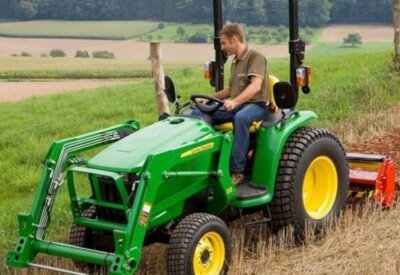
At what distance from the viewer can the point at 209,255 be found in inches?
196

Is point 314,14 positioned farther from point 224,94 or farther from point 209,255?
point 209,255

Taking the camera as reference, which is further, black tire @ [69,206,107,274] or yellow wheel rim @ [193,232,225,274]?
black tire @ [69,206,107,274]

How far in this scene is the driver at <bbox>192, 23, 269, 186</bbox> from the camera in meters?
5.43

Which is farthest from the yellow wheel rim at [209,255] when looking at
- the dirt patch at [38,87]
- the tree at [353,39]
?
the tree at [353,39]

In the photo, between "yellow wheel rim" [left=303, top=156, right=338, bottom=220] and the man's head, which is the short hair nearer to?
the man's head

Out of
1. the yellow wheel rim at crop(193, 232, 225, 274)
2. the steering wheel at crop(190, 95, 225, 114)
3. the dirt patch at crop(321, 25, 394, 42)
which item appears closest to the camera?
the yellow wheel rim at crop(193, 232, 225, 274)

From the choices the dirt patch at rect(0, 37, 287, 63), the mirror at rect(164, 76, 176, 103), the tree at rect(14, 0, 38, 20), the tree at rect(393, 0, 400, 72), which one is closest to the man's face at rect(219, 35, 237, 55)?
the mirror at rect(164, 76, 176, 103)

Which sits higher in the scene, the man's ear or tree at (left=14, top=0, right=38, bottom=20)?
the man's ear

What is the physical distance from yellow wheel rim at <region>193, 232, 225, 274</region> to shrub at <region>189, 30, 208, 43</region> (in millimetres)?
18286

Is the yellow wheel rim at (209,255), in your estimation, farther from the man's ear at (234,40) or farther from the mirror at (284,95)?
the man's ear at (234,40)

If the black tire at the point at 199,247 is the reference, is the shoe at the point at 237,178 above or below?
above

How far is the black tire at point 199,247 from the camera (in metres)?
4.73

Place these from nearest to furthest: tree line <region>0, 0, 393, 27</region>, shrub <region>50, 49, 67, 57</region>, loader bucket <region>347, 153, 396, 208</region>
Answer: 1. loader bucket <region>347, 153, 396, 208</region>
2. tree line <region>0, 0, 393, 27</region>
3. shrub <region>50, 49, 67, 57</region>

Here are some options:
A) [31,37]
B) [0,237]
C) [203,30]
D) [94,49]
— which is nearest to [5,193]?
[0,237]
